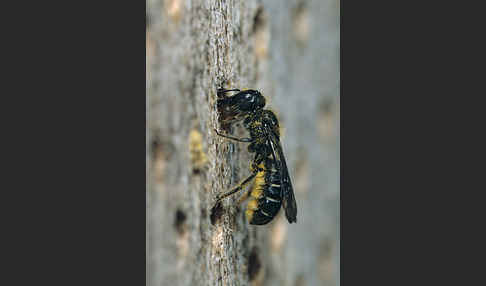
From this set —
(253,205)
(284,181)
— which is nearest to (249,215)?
(253,205)

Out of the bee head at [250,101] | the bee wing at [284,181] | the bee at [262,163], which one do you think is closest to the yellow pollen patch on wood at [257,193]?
the bee at [262,163]

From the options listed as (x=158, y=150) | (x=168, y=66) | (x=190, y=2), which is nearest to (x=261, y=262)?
(x=158, y=150)

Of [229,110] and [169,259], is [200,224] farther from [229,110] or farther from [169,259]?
[229,110]

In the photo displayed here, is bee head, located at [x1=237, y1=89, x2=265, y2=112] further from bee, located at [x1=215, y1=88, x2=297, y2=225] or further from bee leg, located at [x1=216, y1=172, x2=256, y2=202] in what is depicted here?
bee leg, located at [x1=216, y1=172, x2=256, y2=202]

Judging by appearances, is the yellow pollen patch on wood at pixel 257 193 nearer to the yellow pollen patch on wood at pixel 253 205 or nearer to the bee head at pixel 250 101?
the yellow pollen patch on wood at pixel 253 205

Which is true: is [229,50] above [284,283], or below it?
above

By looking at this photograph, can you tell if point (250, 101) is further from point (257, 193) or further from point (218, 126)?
point (257, 193)
